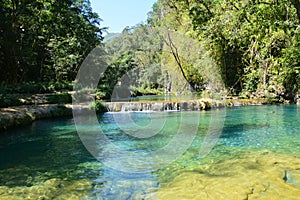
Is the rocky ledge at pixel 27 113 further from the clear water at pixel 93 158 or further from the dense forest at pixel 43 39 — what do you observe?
the dense forest at pixel 43 39

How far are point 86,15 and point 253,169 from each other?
28.0 metres

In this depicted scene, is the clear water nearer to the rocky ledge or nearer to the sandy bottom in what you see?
the sandy bottom

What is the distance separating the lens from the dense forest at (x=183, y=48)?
16047mm

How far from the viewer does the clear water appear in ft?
14.5

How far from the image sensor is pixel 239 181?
171 inches

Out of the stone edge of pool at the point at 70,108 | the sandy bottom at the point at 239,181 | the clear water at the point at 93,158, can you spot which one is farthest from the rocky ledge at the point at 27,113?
the sandy bottom at the point at 239,181

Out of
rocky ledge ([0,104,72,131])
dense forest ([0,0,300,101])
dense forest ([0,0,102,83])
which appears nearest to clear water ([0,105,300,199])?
rocky ledge ([0,104,72,131])

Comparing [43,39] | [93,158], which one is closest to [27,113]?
[93,158]

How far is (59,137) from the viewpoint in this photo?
9.09m

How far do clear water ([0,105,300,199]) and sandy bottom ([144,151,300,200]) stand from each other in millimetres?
320

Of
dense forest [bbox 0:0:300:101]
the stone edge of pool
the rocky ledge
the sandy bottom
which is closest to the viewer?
the sandy bottom

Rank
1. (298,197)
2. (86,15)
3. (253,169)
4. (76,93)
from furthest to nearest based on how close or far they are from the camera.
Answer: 1. (86,15)
2. (76,93)
3. (253,169)
4. (298,197)

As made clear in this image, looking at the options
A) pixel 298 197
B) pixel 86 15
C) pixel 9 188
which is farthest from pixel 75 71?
pixel 298 197

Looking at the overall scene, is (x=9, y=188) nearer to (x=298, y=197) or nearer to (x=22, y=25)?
(x=298, y=197)
